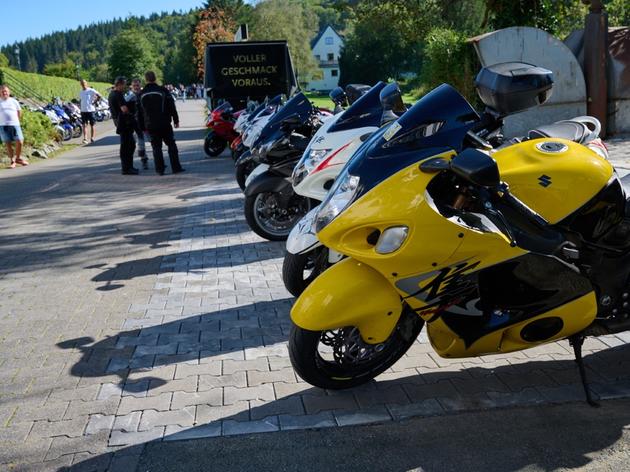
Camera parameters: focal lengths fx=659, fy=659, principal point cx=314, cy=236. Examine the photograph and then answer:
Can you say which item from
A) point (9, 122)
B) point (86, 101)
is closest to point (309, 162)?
point (9, 122)

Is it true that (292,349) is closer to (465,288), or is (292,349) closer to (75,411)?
(465,288)

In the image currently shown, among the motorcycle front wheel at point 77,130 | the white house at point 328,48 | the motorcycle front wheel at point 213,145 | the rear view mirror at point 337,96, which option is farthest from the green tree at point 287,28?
the rear view mirror at point 337,96

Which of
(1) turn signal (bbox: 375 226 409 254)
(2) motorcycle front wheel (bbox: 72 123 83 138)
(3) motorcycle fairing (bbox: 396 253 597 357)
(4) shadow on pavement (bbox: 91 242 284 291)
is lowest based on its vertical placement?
(2) motorcycle front wheel (bbox: 72 123 83 138)

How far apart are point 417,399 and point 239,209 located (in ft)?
19.7


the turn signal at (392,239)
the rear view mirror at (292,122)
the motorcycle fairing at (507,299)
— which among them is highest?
the rear view mirror at (292,122)

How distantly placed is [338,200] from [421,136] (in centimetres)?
50

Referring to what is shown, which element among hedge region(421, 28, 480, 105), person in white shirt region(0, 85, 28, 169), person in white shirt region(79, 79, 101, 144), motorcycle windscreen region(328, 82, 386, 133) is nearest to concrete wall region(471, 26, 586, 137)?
hedge region(421, 28, 480, 105)

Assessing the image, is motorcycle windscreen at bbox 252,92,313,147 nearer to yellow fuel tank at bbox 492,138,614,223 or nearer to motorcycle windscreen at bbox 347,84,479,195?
motorcycle windscreen at bbox 347,84,479,195

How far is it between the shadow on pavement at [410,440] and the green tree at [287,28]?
57308 millimetres

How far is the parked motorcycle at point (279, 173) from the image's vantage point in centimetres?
684

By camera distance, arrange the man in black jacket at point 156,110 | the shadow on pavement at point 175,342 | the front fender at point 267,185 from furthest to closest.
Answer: the man in black jacket at point 156,110 < the front fender at point 267,185 < the shadow on pavement at point 175,342

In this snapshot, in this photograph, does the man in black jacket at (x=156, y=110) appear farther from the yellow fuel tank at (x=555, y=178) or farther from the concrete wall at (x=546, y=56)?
the yellow fuel tank at (x=555, y=178)

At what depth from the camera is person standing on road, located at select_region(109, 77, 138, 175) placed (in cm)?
1325

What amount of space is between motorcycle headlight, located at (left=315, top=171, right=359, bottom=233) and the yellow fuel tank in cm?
71
